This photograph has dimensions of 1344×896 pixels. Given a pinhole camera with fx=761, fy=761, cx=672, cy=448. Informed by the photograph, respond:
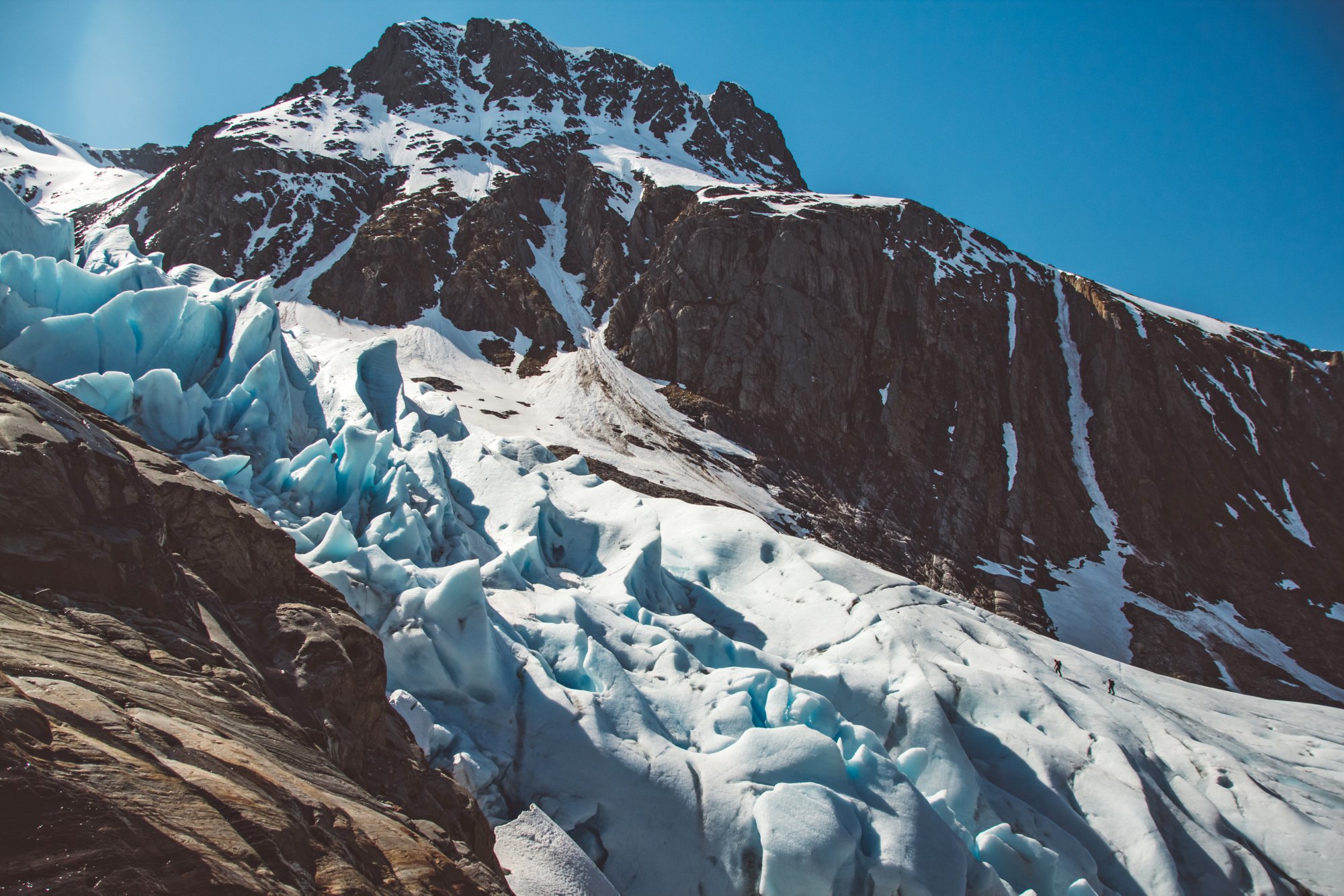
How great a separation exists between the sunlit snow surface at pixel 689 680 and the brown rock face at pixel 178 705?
279cm

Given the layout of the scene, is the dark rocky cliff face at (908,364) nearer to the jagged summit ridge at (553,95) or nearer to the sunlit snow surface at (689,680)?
the jagged summit ridge at (553,95)

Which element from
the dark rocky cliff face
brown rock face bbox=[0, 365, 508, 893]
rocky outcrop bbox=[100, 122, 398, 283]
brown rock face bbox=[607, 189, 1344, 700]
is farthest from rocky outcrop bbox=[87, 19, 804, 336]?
brown rock face bbox=[0, 365, 508, 893]

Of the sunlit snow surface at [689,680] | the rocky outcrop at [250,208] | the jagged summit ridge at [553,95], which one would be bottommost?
the sunlit snow surface at [689,680]

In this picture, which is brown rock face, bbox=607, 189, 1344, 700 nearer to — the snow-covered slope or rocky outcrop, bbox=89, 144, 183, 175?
the snow-covered slope

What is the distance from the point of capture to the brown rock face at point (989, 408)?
62594 mm

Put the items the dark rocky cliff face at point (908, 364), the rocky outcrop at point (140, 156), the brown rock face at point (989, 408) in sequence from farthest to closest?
the rocky outcrop at point (140, 156)
the brown rock face at point (989, 408)
the dark rocky cliff face at point (908, 364)

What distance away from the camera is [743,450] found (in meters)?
63.1

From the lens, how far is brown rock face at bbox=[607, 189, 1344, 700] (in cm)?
6259

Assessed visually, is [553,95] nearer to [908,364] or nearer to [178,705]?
[908,364]

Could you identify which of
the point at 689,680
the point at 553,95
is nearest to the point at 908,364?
the point at 689,680

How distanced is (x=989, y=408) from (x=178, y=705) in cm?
7512

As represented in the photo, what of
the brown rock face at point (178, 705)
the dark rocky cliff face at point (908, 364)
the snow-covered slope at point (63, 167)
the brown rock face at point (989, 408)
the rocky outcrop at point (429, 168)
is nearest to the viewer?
the brown rock face at point (178, 705)

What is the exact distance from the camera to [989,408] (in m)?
72.4

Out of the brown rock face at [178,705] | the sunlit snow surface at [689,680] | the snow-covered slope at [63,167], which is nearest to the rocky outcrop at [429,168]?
the snow-covered slope at [63,167]
